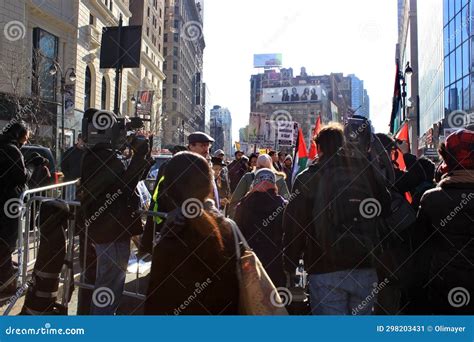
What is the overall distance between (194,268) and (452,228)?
5.83 ft

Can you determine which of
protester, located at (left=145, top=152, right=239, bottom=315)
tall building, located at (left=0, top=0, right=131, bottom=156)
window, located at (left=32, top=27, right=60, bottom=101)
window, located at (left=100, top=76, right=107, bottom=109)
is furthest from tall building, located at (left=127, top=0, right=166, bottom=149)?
protester, located at (left=145, top=152, right=239, bottom=315)

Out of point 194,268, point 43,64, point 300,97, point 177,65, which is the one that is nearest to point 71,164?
point 194,268

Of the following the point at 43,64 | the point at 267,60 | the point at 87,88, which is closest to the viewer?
the point at 43,64

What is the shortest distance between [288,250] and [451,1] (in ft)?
107

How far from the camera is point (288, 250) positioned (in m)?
3.09

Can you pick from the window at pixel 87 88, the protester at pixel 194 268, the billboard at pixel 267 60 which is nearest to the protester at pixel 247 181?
the protester at pixel 194 268

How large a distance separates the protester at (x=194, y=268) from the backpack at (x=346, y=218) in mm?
953

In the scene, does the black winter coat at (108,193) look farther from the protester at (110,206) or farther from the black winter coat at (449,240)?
the black winter coat at (449,240)

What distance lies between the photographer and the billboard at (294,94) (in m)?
140

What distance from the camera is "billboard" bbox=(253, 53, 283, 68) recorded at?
520 ft

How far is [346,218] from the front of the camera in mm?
2785

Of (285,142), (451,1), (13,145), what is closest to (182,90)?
(451,1)

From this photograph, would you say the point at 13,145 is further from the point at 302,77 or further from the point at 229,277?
the point at 302,77

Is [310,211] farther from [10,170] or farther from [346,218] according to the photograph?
[10,170]
